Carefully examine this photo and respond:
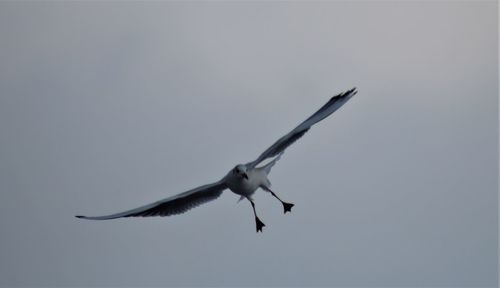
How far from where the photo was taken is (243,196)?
16.1 meters

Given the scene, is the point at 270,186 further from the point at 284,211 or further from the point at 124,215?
the point at 124,215

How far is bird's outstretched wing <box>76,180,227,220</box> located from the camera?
16.6m

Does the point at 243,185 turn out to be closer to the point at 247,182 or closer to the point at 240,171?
the point at 247,182

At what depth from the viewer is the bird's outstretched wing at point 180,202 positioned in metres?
16.6

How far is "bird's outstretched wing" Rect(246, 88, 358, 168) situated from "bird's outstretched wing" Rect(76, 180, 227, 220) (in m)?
0.94

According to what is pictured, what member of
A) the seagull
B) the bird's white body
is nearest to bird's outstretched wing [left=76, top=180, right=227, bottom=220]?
the seagull

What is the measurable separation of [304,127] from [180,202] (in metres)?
2.69

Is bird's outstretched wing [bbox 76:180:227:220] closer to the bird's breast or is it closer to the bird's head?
the bird's breast

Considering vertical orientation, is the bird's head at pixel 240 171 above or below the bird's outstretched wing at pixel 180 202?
below

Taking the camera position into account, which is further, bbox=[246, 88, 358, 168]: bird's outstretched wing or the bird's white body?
bbox=[246, 88, 358, 168]: bird's outstretched wing

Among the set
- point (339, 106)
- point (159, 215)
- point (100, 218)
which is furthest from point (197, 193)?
point (339, 106)

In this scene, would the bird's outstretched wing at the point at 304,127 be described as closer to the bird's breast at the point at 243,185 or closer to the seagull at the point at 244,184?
the seagull at the point at 244,184

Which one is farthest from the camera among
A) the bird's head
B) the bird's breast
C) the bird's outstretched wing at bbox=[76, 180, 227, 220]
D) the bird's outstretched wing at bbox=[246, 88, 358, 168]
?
the bird's outstretched wing at bbox=[76, 180, 227, 220]

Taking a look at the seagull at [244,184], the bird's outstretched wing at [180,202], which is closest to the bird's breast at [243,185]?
the seagull at [244,184]
